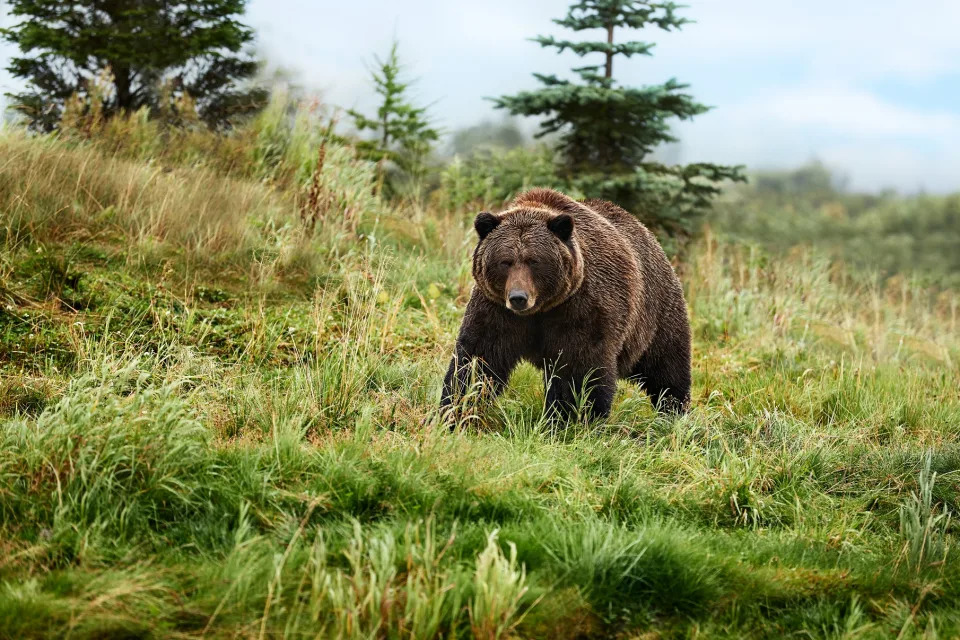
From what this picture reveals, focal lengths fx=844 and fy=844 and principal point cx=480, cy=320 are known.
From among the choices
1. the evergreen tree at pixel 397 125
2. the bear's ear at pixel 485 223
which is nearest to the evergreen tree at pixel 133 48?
the evergreen tree at pixel 397 125

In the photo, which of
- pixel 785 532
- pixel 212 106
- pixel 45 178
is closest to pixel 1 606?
pixel 785 532

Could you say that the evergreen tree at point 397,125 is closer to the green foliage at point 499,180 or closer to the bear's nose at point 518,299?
the green foliage at point 499,180

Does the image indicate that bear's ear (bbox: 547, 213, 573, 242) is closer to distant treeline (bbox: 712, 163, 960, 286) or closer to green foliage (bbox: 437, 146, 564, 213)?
green foliage (bbox: 437, 146, 564, 213)

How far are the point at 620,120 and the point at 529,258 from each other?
679 centimetres

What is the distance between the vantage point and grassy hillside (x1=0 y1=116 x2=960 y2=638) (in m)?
2.97

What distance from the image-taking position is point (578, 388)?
16.5 ft

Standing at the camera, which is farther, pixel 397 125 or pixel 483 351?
pixel 397 125

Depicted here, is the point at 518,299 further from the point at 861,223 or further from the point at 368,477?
the point at 861,223

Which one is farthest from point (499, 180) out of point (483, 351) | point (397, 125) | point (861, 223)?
point (861, 223)

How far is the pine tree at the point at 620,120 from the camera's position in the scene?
1060 centimetres

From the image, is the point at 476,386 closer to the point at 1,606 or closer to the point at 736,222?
the point at 1,606

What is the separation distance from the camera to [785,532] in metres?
4.02

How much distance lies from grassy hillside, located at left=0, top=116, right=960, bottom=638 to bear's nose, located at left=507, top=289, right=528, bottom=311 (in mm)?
696

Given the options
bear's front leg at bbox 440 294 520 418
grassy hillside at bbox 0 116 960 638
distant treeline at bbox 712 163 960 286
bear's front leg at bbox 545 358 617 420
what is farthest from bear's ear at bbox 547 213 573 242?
distant treeline at bbox 712 163 960 286
